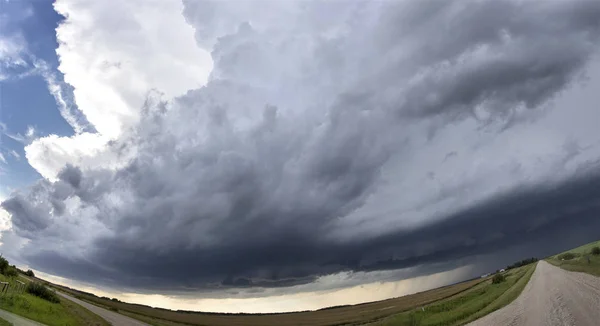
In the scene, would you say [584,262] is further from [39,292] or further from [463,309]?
[39,292]

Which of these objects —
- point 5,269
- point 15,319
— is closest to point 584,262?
point 15,319

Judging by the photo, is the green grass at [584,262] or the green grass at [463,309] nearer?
the green grass at [463,309]

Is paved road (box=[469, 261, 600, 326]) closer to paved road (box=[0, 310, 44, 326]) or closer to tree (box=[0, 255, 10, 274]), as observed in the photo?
paved road (box=[0, 310, 44, 326])

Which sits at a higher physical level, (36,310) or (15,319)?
(36,310)

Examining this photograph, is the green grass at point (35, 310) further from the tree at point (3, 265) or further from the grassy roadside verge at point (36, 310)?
the tree at point (3, 265)

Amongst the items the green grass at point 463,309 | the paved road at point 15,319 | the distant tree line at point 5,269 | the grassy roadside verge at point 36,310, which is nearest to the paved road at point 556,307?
the green grass at point 463,309

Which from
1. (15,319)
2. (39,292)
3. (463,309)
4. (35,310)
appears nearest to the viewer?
(15,319)

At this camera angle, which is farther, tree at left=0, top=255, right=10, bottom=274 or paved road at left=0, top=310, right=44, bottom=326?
tree at left=0, top=255, right=10, bottom=274

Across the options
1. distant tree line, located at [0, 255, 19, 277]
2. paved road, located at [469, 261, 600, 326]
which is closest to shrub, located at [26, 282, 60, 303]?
distant tree line, located at [0, 255, 19, 277]

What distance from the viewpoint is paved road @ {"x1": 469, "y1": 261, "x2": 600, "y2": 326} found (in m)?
28.5

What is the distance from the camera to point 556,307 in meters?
32.7

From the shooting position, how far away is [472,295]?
59.6m

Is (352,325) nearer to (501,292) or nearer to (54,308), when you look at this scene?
(501,292)

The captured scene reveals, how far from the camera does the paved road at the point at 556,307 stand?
28.5 meters
